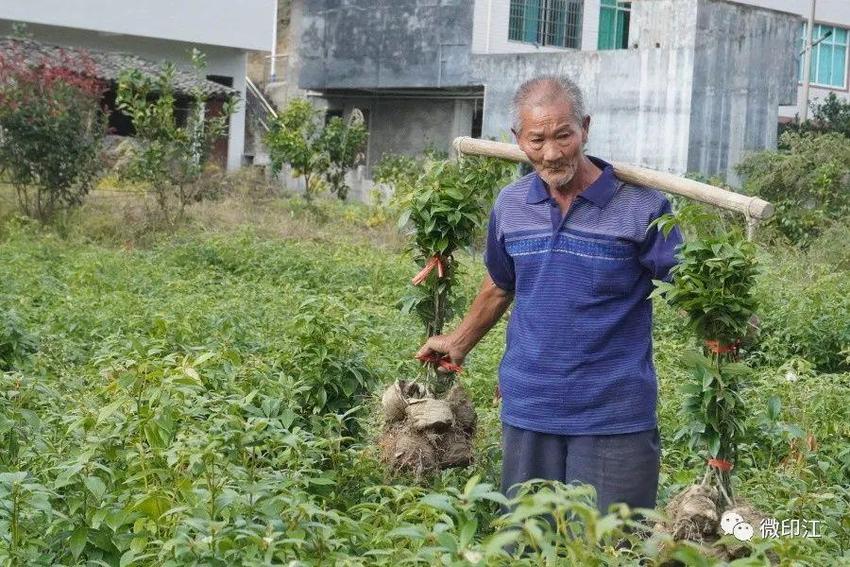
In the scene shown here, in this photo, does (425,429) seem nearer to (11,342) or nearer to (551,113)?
(551,113)

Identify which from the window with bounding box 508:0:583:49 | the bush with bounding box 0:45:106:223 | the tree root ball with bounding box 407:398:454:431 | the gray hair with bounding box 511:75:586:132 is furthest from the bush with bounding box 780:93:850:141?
the gray hair with bounding box 511:75:586:132

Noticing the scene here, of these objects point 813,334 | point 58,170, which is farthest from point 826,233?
point 58,170

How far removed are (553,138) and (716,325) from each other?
0.74 m

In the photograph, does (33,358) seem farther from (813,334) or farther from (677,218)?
(813,334)

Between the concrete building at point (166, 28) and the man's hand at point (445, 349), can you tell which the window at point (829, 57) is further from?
Answer: the man's hand at point (445, 349)

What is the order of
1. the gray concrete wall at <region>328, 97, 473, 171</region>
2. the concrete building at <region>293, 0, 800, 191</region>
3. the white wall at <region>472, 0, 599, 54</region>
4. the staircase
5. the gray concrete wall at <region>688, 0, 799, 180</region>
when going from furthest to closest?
the staircase < the gray concrete wall at <region>328, 97, 473, 171</region> < the white wall at <region>472, 0, 599, 54</region> < the concrete building at <region>293, 0, 800, 191</region> < the gray concrete wall at <region>688, 0, 799, 180</region>

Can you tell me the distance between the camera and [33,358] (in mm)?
7059

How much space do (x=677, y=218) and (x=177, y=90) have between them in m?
22.5

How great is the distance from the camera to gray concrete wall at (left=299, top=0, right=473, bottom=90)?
26.8 m

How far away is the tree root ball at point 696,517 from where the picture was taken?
381 cm

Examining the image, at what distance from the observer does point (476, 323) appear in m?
4.56

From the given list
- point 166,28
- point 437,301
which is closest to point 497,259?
point 437,301

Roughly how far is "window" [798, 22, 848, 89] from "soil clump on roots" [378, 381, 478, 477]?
92.0 feet

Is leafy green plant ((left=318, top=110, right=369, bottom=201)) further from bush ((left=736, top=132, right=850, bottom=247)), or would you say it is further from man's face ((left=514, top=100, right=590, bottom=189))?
man's face ((left=514, top=100, right=590, bottom=189))
